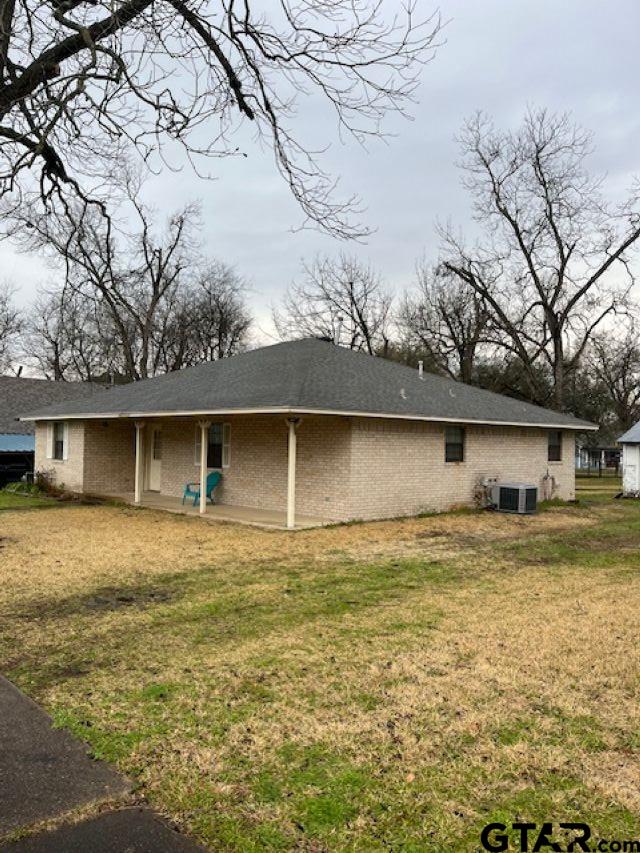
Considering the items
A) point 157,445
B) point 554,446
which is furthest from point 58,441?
point 554,446

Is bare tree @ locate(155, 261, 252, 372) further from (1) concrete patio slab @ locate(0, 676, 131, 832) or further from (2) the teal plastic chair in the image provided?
(1) concrete patio slab @ locate(0, 676, 131, 832)

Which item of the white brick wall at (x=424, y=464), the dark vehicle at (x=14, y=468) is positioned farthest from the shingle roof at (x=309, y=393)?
the dark vehicle at (x=14, y=468)

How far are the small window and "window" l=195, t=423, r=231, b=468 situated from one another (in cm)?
596

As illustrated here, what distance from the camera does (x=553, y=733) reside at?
388cm

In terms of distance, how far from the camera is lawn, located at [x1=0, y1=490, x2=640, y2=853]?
10.1 feet

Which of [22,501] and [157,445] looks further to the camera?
[157,445]

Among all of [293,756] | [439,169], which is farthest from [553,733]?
[439,169]

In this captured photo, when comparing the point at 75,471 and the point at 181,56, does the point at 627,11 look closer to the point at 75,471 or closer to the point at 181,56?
the point at 181,56

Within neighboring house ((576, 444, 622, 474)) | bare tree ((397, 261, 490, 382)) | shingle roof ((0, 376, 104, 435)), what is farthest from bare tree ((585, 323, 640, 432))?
shingle roof ((0, 376, 104, 435))

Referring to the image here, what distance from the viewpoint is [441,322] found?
38.0 m

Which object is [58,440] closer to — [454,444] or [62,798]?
[454,444]

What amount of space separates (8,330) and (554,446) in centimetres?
3519

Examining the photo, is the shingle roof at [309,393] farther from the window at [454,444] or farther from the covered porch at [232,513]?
the covered porch at [232,513]

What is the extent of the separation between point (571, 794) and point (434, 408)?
13.1 m
